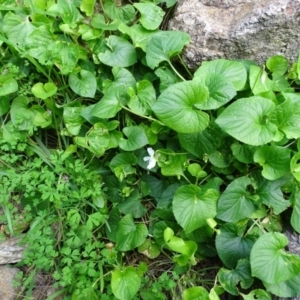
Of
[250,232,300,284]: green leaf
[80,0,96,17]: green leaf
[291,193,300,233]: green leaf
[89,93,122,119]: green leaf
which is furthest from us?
[80,0,96,17]: green leaf

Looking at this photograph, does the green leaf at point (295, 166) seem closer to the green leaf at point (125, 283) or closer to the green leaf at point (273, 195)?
the green leaf at point (273, 195)

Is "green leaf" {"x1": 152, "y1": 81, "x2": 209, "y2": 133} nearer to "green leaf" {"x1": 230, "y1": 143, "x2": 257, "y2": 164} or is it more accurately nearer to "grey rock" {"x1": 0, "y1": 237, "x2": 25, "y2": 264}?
"green leaf" {"x1": 230, "y1": 143, "x2": 257, "y2": 164}

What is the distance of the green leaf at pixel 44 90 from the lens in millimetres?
1878

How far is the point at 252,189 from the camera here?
1.75 metres

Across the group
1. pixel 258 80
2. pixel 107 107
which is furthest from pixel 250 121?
pixel 107 107

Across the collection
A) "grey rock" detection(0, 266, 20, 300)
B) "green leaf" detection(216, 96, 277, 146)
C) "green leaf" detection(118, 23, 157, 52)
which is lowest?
"grey rock" detection(0, 266, 20, 300)

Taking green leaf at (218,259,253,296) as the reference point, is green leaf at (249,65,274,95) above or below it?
above

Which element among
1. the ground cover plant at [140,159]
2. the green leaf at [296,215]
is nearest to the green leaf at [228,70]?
the ground cover plant at [140,159]

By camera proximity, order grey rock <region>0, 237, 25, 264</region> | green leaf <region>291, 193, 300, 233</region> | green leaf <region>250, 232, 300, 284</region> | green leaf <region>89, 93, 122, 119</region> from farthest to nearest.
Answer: grey rock <region>0, 237, 25, 264</region> → green leaf <region>89, 93, 122, 119</region> → green leaf <region>291, 193, 300, 233</region> → green leaf <region>250, 232, 300, 284</region>

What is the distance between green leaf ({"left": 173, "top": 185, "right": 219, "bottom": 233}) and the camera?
1.64 metres

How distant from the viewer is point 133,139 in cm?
178

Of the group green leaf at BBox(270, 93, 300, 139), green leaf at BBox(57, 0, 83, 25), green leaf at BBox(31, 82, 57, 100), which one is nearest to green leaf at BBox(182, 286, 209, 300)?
green leaf at BBox(270, 93, 300, 139)

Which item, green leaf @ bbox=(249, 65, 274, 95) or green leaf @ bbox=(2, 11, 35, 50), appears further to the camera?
green leaf @ bbox=(2, 11, 35, 50)

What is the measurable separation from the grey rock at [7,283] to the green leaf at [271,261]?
112cm
